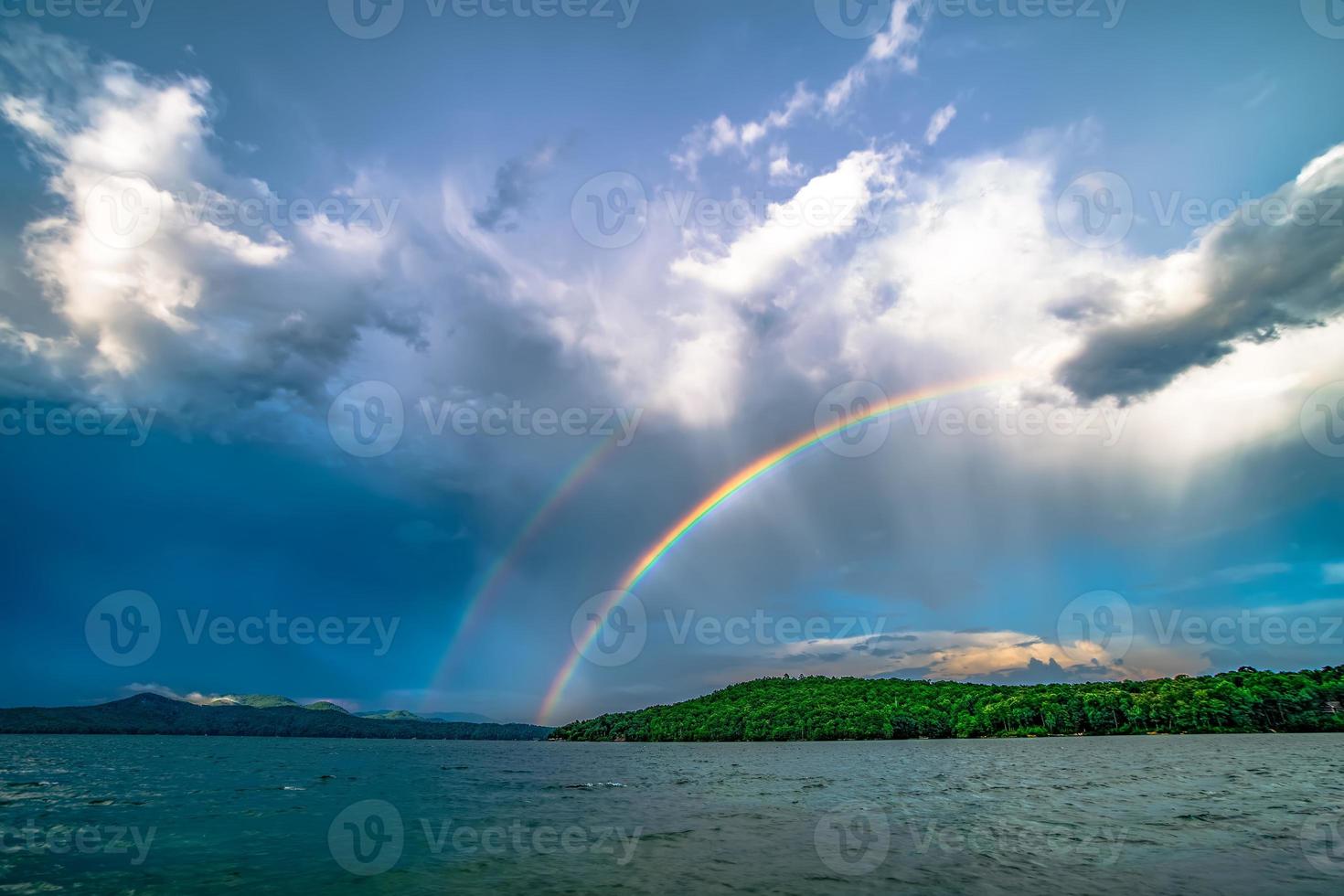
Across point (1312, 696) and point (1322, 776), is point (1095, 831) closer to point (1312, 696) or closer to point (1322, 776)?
point (1322, 776)

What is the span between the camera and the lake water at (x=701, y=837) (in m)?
24.2

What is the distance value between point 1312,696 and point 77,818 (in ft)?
833

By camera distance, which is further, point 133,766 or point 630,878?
point 133,766

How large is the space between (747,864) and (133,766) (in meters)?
112

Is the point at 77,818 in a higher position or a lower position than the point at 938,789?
higher

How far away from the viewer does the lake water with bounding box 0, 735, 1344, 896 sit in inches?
955

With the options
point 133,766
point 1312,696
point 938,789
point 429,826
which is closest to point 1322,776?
point 938,789

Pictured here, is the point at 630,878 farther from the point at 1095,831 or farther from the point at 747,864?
the point at 1095,831

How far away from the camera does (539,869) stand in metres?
26.8

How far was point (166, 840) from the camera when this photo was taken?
111 ft

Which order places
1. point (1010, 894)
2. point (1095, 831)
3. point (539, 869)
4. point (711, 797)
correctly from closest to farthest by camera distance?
point (1010, 894), point (539, 869), point (1095, 831), point (711, 797)

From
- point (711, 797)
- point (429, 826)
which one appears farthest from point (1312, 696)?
point (429, 826)

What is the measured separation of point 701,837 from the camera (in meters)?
35.0

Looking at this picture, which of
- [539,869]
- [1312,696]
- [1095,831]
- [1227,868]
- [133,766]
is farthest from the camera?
[1312,696]
